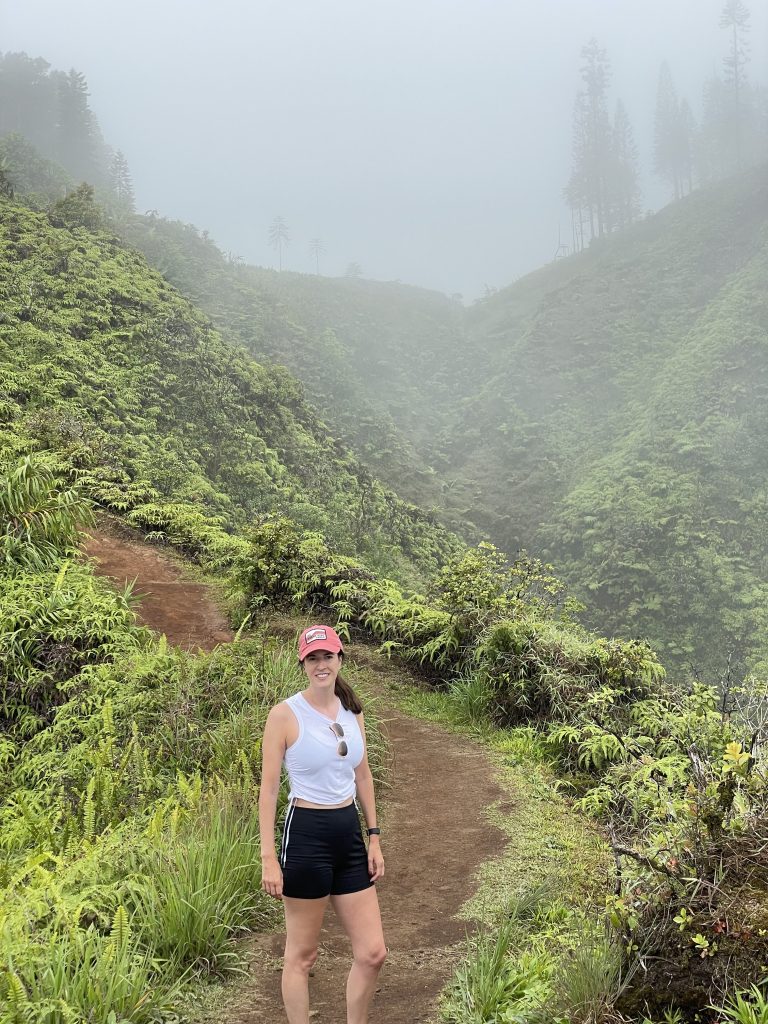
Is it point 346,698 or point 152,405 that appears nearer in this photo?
point 346,698

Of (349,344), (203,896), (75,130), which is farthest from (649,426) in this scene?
(75,130)

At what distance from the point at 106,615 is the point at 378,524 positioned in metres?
14.6

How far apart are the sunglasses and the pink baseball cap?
286 millimetres

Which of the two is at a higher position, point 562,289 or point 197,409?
point 562,289

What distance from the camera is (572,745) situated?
293 inches

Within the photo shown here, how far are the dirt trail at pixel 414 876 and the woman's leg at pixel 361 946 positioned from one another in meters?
0.79

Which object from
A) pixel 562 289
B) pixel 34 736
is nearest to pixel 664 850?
pixel 34 736

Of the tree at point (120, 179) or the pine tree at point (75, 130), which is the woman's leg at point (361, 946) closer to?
the tree at point (120, 179)

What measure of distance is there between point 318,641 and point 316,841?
2.41ft

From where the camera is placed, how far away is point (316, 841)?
281 cm

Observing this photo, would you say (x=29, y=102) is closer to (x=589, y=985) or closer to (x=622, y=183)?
(x=622, y=183)

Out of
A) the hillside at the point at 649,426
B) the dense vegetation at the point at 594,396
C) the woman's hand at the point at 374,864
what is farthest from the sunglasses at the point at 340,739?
the dense vegetation at the point at 594,396

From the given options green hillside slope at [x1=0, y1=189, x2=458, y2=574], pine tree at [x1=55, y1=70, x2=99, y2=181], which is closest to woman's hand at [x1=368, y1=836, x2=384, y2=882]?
green hillside slope at [x1=0, y1=189, x2=458, y2=574]

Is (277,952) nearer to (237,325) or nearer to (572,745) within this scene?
(572,745)
